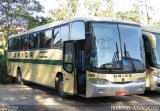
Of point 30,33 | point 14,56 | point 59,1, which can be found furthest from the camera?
point 59,1

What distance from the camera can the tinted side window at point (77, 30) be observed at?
11.9m

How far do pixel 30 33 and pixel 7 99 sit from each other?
533cm

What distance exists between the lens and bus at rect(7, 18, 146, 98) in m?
11.2

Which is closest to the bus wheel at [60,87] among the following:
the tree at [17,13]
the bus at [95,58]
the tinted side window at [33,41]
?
the bus at [95,58]

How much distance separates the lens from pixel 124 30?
39.7 feet

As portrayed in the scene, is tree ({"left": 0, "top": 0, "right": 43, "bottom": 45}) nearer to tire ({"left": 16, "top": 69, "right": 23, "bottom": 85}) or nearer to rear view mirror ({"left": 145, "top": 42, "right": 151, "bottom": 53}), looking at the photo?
tire ({"left": 16, "top": 69, "right": 23, "bottom": 85})

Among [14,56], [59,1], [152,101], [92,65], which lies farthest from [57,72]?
[59,1]

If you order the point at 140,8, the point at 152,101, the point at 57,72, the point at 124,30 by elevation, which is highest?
the point at 140,8

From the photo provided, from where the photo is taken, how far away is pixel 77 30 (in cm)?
→ 1229

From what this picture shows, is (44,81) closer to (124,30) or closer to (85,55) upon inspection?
(85,55)

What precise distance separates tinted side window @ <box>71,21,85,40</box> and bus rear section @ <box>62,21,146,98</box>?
227 millimetres

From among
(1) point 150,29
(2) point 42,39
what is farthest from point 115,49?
(2) point 42,39

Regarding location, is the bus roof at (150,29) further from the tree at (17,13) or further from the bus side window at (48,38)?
the tree at (17,13)

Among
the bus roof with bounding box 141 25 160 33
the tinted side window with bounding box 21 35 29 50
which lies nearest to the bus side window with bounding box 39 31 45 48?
the tinted side window with bounding box 21 35 29 50
